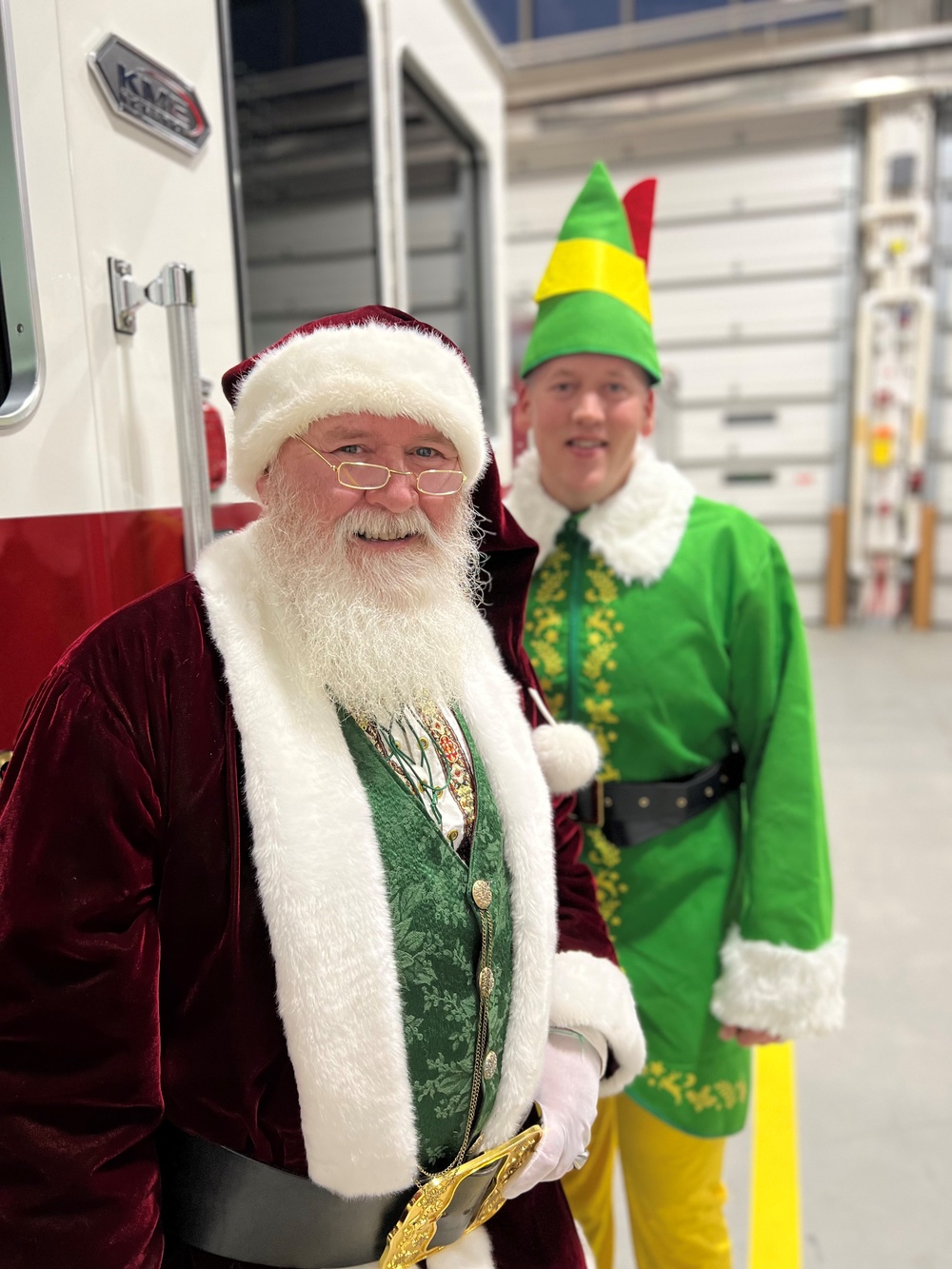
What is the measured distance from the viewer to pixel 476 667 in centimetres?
109

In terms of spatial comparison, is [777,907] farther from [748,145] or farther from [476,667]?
A: [748,145]

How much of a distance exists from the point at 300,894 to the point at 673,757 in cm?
82

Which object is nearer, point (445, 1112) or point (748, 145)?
point (445, 1112)

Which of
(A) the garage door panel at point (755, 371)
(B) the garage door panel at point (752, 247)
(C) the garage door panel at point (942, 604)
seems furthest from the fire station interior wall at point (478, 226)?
(C) the garage door panel at point (942, 604)

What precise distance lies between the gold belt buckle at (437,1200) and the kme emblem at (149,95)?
1294 millimetres

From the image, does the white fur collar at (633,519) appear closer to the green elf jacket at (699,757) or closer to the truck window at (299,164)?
the green elf jacket at (699,757)

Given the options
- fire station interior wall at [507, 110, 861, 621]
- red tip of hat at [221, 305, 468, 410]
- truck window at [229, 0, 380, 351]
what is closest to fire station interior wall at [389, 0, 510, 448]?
truck window at [229, 0, 380, 351]

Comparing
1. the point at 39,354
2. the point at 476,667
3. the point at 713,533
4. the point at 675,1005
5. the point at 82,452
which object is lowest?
the point at 675,1005

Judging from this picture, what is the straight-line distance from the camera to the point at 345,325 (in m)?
0.96

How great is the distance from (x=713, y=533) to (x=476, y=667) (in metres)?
0.61

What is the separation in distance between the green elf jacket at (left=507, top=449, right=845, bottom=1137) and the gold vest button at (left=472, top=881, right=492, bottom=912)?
1.98 feet

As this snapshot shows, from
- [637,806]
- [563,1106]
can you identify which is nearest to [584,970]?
[563,1106]

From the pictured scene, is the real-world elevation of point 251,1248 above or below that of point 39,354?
below

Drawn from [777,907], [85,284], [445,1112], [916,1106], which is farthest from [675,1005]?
[85,284]
